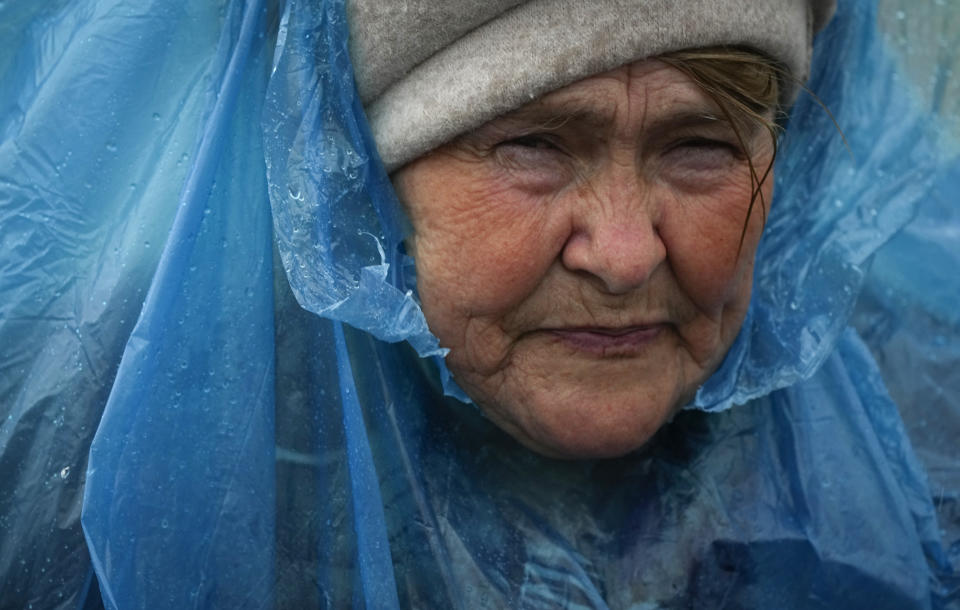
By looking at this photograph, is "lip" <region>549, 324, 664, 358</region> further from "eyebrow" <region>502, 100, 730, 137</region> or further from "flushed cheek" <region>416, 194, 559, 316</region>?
"eyebrow" <region>502, 100, 730, 137</region>

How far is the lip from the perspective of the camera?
1730 mm

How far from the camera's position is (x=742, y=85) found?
5.60 feet

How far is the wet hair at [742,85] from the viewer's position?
163 centimetres

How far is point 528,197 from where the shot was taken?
166 centimetres

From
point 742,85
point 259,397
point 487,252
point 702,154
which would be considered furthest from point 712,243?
point 259,397

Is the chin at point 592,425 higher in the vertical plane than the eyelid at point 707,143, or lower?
lower

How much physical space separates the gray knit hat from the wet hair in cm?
2

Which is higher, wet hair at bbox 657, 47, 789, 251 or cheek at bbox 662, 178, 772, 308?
wet hair at bbox 657, 47, 789, 251

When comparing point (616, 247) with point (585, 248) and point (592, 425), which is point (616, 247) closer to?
point (585, 248)

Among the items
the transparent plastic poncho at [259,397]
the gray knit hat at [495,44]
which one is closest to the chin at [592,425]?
the transparent plastic poncho at [259,397]

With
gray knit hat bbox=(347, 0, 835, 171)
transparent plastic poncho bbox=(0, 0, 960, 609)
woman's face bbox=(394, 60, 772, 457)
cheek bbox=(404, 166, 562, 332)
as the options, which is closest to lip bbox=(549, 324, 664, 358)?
woman's face bbox=(394, 60, 772, 457)

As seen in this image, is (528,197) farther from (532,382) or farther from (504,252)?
(532,382)

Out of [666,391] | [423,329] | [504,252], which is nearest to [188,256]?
[423,329]

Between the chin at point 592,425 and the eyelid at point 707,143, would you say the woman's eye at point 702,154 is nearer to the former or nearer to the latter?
the eyelid at point 707,143
